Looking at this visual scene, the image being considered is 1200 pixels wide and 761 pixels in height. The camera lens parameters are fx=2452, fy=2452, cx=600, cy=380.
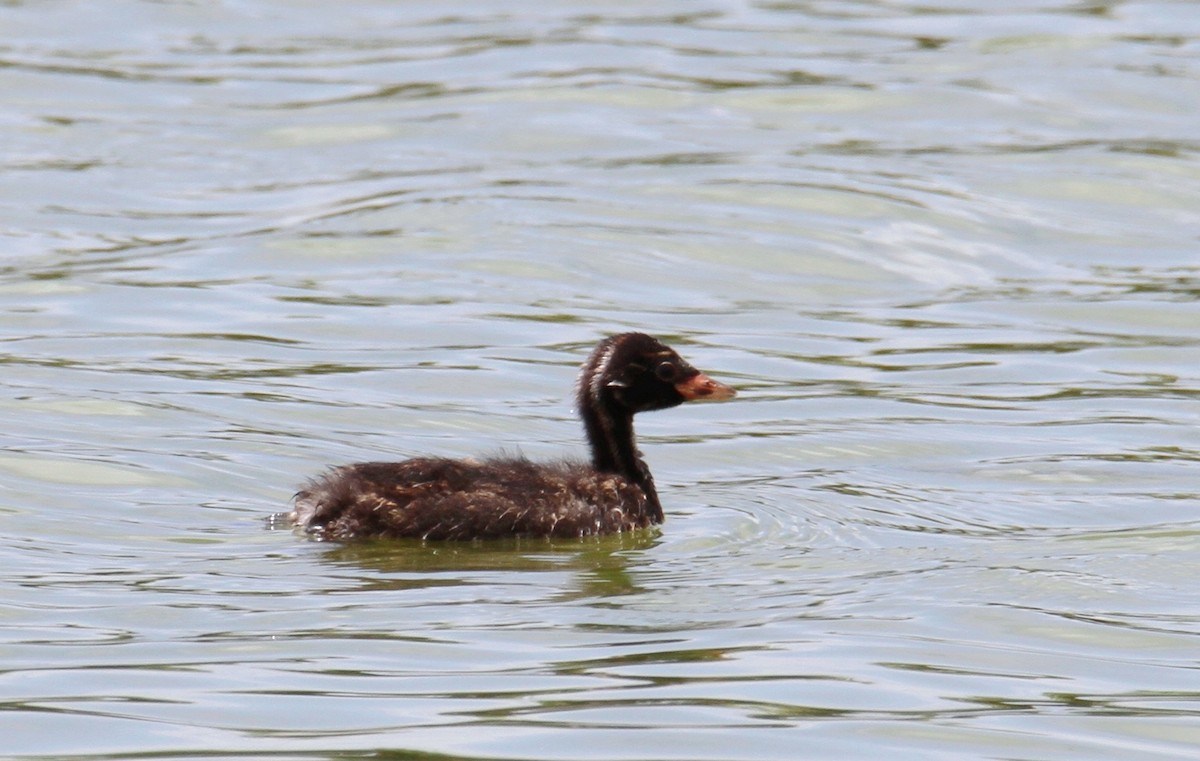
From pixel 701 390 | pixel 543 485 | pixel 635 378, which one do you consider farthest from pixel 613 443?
pixel 543 485

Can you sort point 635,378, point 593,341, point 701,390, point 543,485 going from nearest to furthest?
1. point 543,485
2. point 635,378
3. point 701,390
4. point 593,341

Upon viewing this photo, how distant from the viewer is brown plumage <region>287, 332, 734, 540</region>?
11789 millimetres

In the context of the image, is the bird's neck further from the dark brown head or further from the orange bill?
the orange bill

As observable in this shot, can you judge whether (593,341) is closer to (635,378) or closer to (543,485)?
(635,378)

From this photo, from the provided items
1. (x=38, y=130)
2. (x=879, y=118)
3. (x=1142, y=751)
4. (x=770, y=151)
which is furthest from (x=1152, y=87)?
(x=1142, y=751)

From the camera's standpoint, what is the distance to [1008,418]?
15.4 meters

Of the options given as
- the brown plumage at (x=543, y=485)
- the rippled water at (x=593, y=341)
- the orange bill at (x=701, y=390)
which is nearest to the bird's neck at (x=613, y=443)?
the brown plumage at (x=543, y=485)

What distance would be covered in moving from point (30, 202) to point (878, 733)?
1488 centimetres

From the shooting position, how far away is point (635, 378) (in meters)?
13.1

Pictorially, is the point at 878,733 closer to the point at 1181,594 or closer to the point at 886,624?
the point at 886,624

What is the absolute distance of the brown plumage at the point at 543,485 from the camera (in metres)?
11.8

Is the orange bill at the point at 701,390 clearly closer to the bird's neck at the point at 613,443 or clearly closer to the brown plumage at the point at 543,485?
the brown plumage at the point at 543,485

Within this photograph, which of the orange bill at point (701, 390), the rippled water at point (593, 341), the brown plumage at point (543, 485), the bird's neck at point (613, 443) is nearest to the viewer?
the rippled water at point (593, 341)

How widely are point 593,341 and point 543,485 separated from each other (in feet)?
17.6
